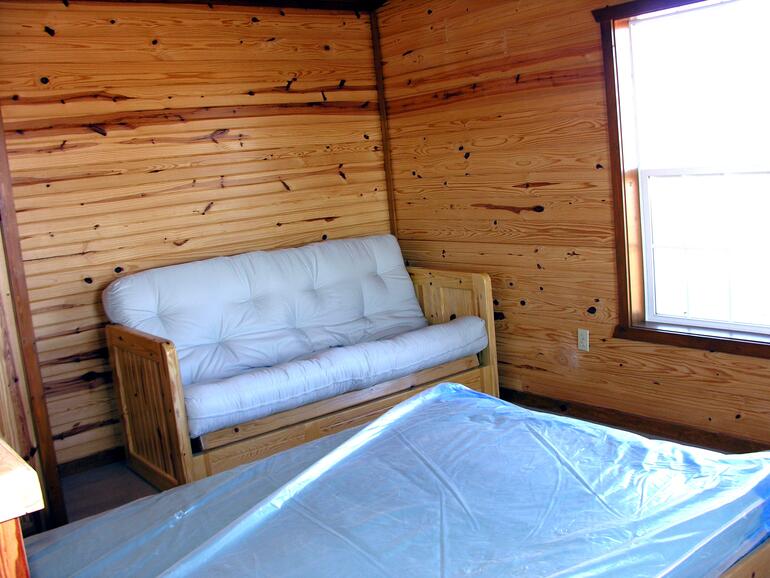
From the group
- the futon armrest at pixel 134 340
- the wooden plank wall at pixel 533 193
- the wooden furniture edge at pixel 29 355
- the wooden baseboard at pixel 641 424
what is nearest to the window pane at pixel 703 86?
the wooden plank wall at pixel 533 193

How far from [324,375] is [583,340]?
1320mm

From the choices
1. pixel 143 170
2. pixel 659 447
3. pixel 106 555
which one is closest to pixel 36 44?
pixel 143 170

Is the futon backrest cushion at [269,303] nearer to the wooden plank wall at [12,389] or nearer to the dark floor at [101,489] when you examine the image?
the dark floor at [101,489]

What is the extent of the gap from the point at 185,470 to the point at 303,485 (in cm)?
131

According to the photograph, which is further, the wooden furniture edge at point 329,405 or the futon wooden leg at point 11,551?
the wooden furniture edge at point 329,405

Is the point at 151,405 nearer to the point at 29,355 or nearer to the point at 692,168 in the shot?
the point at 29,355

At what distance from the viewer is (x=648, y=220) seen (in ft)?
11.6

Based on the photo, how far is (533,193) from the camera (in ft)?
13.0

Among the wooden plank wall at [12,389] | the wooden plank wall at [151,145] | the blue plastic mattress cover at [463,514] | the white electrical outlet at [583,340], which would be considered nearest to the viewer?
the blue plastic mattress cover at [463,514]

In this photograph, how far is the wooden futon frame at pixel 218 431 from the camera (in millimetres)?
3236

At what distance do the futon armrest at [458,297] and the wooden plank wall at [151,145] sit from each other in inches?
24.3

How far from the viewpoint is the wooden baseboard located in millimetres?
3348

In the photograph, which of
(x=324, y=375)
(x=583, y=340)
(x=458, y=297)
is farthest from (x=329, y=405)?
(x=583, y=340)

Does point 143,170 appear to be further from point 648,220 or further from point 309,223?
point 648,220
